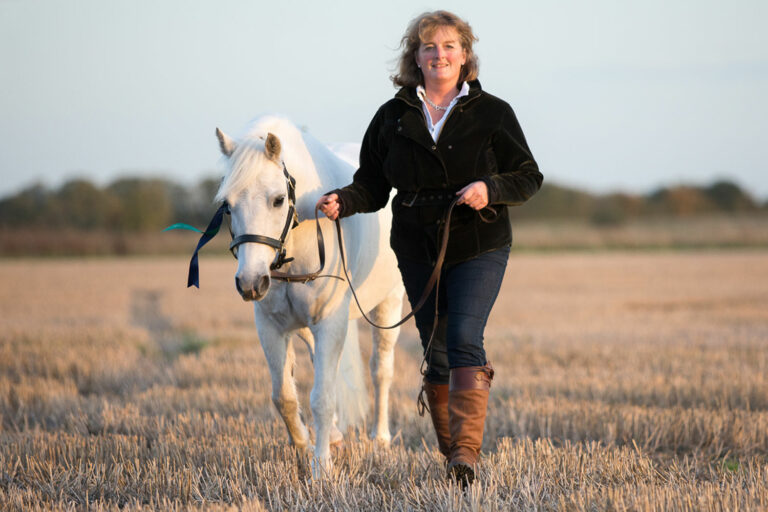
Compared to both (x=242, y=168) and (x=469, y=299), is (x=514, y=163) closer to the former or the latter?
(x=469, y=299)

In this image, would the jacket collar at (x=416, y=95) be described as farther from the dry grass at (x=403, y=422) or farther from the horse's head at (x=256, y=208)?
the dry grass at (x=403, y=422)

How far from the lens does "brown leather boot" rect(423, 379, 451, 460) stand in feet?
14.1

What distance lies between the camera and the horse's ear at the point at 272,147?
391cm

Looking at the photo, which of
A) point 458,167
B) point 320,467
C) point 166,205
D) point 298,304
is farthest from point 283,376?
point 166,205

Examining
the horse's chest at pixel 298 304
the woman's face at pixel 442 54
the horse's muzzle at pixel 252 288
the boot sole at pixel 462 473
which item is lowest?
the boot sole at pixel 462 473

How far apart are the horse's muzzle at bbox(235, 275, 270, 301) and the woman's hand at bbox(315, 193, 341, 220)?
1.84ft

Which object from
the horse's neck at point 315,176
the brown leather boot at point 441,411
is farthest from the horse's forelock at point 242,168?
the brown leather boot at point 441,411

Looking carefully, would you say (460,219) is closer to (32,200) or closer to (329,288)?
(329,288)

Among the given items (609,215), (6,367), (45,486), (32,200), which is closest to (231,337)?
(6,367)

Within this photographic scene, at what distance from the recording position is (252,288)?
367 cm

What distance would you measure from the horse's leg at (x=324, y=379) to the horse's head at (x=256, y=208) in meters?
0.57

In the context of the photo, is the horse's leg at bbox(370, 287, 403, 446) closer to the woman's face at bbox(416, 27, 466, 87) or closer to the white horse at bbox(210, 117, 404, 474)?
the white horse at bbox(210, 117, 404, 474)

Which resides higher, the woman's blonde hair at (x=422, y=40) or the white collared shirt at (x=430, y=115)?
the woman's blonde hair at (x=422, y=40)

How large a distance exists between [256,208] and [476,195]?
1.09m
